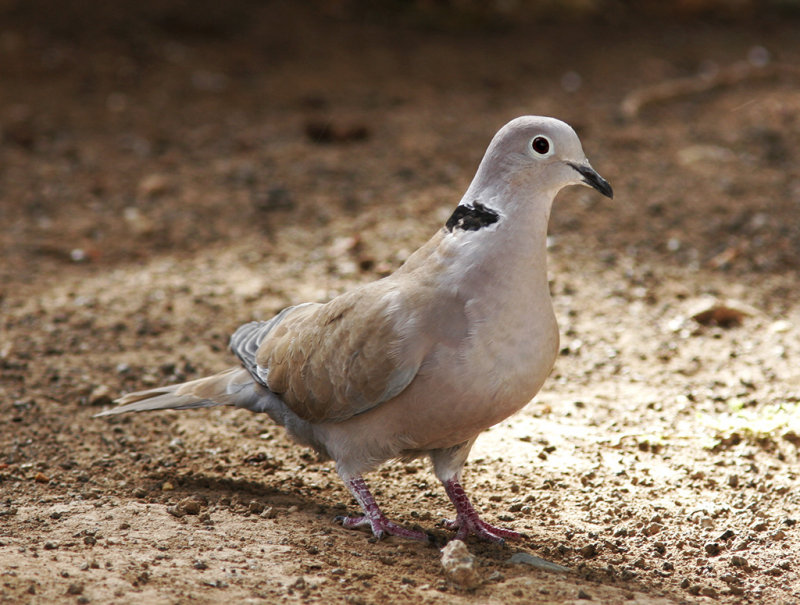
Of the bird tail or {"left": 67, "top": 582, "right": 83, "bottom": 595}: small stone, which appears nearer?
{"left": 67, "top": 582, "right": 83, "bottom": 595}: small stone

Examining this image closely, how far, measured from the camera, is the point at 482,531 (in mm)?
3258

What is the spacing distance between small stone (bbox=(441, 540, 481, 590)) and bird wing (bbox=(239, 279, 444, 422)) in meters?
0.48

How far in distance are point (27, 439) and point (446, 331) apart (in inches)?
76.6

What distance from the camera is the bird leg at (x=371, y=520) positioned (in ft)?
10.5

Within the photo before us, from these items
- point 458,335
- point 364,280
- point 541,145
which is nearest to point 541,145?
point 541,145

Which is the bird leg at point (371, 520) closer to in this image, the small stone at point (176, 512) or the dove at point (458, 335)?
the dove at point (458, 335)

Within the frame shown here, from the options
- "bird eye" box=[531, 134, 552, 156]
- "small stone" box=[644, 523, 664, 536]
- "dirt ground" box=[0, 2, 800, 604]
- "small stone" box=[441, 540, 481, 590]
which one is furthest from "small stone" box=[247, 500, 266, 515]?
"bird eye" box=[531, 134, 552, 156]

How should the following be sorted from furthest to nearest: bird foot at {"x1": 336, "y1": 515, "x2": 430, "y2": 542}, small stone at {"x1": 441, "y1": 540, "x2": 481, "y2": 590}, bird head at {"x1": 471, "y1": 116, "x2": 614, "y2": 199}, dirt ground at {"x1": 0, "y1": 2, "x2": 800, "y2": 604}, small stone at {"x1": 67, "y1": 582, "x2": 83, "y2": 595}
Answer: bird foot at {"x1": 336, "y1": 515, "x2": 430, "y2": 542} → dirt ground at {"x1": 0, "y1": 2, "x2": 800, "y2": 604} → bird head at {"x1": 471, "y1": 116, "x2": 614, "y2": 199} → small stone at {"x1": 441, "y1": 540, "x2": 481, "y2": 590} → small stone at {"x1": 67, "y1": 582, "x2": 83, "y2": 595}

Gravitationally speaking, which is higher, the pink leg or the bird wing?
the bird wing

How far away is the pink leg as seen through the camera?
3252 mm

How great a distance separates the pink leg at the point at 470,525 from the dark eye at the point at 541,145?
3.68ft

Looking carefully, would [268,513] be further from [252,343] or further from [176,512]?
[252,343]

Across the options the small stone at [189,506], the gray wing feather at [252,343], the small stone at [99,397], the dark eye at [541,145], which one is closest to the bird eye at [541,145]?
the dark eye at [541,145]

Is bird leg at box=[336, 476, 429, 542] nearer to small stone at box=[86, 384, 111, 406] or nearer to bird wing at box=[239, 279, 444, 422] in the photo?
bird wing at box=[239, 279, 444, 422]
